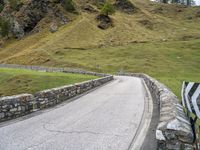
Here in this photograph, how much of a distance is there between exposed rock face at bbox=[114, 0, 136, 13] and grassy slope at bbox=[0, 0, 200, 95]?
542 inches

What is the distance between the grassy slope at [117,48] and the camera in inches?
2740

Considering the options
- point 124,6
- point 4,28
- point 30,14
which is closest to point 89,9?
point 30,14

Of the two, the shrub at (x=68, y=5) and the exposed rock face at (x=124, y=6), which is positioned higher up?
the exposed rock face at (x=124, y=6)

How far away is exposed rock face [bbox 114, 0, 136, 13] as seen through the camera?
465 feet

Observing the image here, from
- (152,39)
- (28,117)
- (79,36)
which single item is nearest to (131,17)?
(152,39)

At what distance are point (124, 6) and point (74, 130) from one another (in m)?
138

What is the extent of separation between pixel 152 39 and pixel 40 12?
133 ft

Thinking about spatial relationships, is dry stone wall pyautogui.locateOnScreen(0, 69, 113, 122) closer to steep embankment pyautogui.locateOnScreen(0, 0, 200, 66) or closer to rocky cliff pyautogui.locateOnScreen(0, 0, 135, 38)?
steep embankment pyautogui.locateOnScreen(0, 0, 200, 66)

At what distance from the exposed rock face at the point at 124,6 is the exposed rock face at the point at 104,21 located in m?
29.4

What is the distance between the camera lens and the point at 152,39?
333 feet

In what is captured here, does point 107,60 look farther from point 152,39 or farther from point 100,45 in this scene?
point 152,39

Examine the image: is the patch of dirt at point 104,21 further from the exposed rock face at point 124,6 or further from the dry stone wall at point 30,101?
the dry stone wall at point 30,101

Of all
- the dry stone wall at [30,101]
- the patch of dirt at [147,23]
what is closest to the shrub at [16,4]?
the patch of dirt at [147,23]

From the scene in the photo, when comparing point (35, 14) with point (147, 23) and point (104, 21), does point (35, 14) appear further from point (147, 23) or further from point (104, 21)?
point (147, 23)
